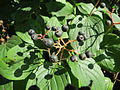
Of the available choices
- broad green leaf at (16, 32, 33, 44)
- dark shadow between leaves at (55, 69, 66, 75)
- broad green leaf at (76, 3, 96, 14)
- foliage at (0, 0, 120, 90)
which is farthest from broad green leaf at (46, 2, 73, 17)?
dark shadow between leaves at (55, 69, 66, 75)

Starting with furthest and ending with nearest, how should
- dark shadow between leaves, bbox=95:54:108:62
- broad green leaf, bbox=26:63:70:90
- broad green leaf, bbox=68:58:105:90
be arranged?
dark shadow between leaves, bbox=95:54:108:62
broad green leaf, bbox=68:58:105:90
broad green leaf, bbox=26:63:70:90

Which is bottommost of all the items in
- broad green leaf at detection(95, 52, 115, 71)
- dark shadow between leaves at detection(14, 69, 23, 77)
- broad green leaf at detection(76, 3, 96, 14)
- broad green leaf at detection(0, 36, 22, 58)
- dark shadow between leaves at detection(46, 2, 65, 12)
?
broad green leaf at detection(95, 52, 115, 71)

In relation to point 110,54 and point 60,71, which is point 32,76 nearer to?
point 60,71

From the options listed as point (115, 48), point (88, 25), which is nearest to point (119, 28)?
point (115, 48)

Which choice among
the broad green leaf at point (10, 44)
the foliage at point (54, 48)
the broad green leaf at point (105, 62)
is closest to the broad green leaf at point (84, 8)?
the foliage at point (54, 48)

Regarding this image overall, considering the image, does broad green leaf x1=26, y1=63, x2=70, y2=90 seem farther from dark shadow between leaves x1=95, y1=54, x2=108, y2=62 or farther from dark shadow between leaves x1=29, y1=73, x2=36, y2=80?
dark shadow between leaves x1=95, y1=54, x2=108, y2=62

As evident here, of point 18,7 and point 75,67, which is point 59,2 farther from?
point 75,67
